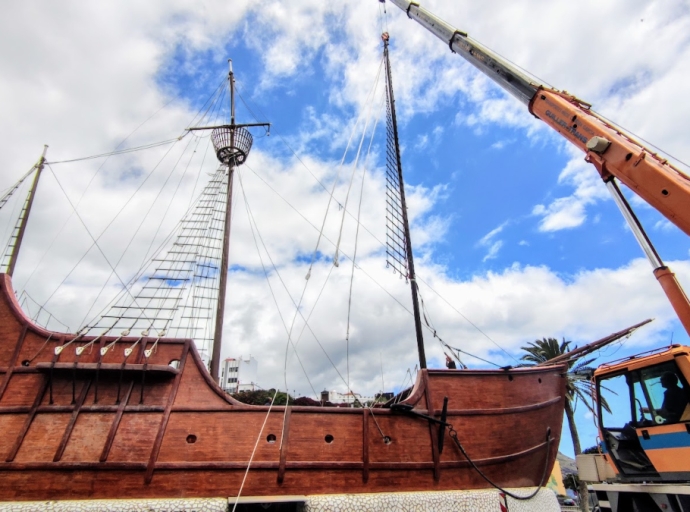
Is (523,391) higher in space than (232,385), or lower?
lower

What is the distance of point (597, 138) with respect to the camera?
6031mm

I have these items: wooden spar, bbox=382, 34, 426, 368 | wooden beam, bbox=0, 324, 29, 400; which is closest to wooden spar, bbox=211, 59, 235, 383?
wooden beam, bbox=0, 324, 29, 400

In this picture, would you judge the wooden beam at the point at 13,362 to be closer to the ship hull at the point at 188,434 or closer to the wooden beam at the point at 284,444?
the ship hull at the point at 188,434

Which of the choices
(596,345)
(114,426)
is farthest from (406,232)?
(114,426)

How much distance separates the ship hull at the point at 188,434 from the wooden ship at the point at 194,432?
21mm

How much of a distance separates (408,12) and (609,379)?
10.1 meters

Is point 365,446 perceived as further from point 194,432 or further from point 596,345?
point 596,345

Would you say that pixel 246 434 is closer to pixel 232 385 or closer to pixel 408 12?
pixel 408 12

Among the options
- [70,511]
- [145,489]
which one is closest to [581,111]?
[145,489]

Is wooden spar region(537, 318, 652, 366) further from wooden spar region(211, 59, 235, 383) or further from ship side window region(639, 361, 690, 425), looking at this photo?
wooden spar region(211, 59, 235, 383)

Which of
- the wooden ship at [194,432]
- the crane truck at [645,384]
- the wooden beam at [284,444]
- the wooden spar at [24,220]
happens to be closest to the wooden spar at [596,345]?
the wooden ship at [194,432]

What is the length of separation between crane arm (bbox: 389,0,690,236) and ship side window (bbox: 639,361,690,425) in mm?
1854

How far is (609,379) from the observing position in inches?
239

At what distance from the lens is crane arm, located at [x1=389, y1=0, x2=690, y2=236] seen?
5.21m
